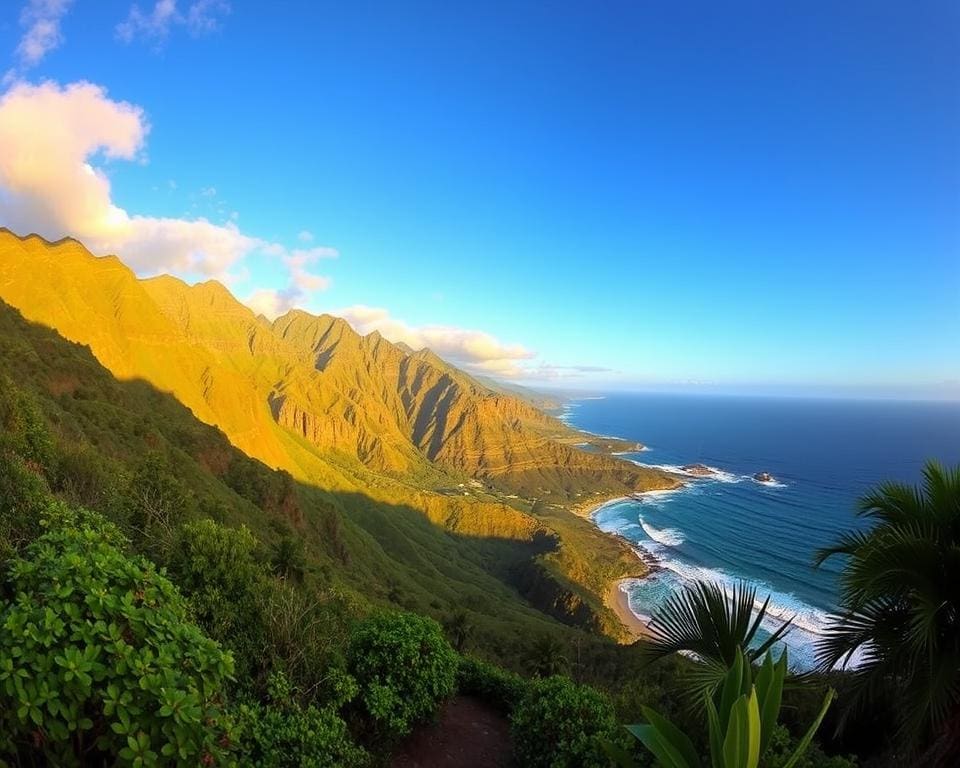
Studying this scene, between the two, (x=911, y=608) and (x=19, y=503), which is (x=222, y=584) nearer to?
(x=19, y=503)

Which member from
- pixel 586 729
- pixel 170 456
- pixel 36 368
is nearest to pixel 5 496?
pixel 586 729

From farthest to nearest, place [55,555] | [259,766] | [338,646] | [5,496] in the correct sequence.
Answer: [338,646]
[5,496]
[259,766]
[55,555]

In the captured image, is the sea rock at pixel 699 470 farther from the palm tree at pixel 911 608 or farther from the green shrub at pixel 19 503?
the green shrub at pixel 19 503

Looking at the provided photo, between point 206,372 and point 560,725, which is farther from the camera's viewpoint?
point 206,372

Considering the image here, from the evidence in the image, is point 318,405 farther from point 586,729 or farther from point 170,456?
point 586,729

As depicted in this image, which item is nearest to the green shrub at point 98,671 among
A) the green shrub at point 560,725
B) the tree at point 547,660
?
the green shrub at point 560,725

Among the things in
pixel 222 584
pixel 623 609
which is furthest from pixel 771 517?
pixel 222 584

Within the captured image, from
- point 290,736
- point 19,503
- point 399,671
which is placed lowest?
point 399,671
